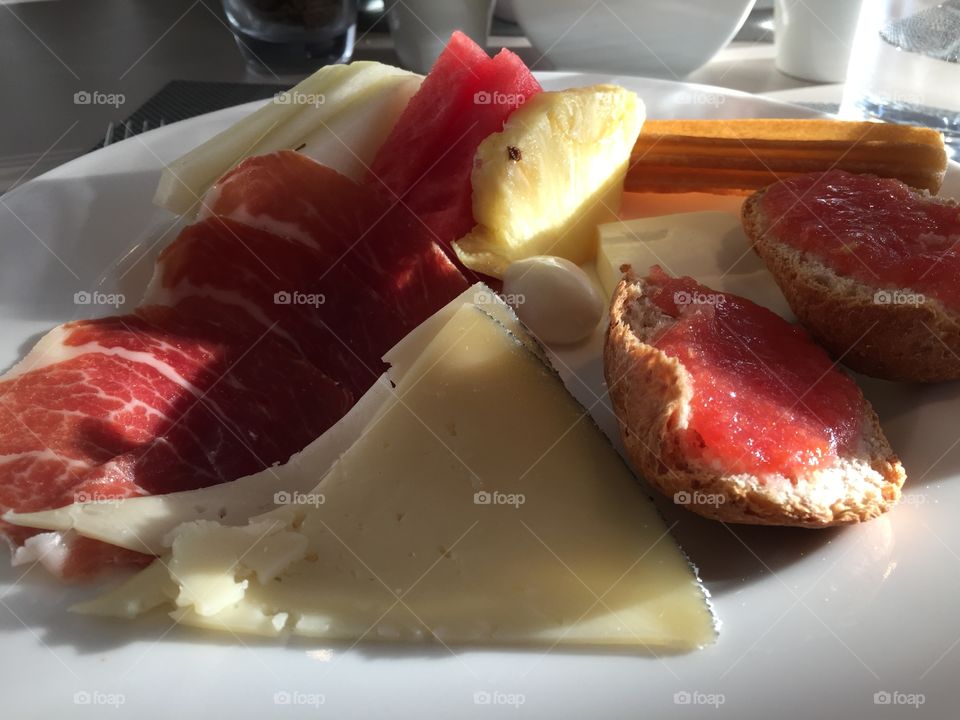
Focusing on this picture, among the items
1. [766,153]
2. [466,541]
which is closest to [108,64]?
[766,153]

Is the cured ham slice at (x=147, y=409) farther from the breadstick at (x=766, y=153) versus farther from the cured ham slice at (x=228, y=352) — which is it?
the breadstick at (x=766, y=153)

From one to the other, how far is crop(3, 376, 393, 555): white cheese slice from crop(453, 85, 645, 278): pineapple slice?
1.38 ft

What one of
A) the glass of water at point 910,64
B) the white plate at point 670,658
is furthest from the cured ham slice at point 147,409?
the glass of water at point 910,64

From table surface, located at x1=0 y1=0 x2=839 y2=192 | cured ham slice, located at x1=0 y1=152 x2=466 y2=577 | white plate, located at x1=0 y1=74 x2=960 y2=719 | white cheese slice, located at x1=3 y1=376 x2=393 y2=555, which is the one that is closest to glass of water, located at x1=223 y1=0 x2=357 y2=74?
table surface, located at x1=0 y1=0 x2=839 y2=192

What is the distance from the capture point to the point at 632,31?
2.14 metres

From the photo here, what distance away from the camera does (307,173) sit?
1.40 metres

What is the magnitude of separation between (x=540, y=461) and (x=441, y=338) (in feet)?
0.67

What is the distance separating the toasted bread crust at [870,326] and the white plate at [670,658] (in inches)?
5.3

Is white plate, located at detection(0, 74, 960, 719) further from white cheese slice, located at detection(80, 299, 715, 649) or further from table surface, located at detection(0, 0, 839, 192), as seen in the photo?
table surface, located at detection(0, 0, 839, 192)

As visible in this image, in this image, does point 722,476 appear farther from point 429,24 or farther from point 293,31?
point 293,31

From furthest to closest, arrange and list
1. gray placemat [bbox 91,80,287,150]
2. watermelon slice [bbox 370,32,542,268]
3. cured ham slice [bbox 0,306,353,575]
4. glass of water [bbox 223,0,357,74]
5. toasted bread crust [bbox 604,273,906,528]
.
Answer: glass of water [bbox 223,0,357,74]
gray placemat [bbox 91,80,287,150]
watermelon slice [bbox 370,32,542,268]
cured ham slice [bbox 0,306,353,575]
toasted bread crust [bbox 604,273,906,528]

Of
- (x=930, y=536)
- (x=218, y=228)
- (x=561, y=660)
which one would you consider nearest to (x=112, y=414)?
(x=218, y=228)

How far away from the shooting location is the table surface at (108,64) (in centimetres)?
224

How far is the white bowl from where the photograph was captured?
2086 mm
